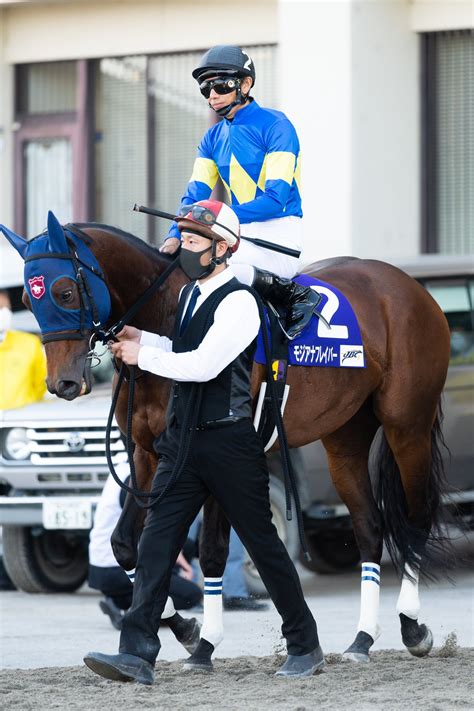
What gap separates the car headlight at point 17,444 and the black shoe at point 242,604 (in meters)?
1.96

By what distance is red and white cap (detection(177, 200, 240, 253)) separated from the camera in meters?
6.46

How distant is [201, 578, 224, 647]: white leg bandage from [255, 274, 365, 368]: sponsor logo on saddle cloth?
1133 millimetres

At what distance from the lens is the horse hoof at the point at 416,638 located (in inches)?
301

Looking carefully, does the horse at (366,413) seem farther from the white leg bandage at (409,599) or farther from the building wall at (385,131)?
the building wall at (385,131)

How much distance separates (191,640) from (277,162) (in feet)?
7.94

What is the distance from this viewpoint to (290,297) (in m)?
7.08

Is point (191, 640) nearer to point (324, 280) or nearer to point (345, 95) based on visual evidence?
point (324, 280)

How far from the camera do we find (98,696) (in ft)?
20.9

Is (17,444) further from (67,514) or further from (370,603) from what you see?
(370,603)

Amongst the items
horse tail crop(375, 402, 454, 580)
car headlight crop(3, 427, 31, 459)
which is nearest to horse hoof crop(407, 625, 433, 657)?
horse tail crop(375, 402, 454, 580)

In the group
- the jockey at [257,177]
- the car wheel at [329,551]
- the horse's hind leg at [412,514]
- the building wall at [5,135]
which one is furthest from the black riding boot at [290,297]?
the building wall at [5,135]

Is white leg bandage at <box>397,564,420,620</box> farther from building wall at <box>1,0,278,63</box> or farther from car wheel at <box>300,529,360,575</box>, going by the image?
building wall at <box>1,0,278,63</box>

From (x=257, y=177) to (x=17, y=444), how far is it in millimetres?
4430

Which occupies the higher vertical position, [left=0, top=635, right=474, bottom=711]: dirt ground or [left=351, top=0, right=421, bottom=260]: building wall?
[left=351, top=0, right=421, bottom=260]: building wall
